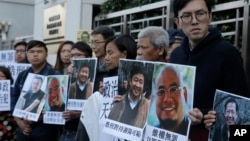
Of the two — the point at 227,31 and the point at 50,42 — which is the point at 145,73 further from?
the point at 50,42

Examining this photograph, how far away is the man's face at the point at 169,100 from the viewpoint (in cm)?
234

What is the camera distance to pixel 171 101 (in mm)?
2387

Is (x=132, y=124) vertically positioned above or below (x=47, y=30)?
below

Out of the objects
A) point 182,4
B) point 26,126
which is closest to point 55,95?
point 26,126

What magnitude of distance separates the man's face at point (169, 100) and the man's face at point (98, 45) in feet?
4.51

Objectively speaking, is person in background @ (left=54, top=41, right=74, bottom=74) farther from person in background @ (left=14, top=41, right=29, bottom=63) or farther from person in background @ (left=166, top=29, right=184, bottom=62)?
person in background @ (left=14, top=41, right=29, bottom=63)

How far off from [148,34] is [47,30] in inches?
338

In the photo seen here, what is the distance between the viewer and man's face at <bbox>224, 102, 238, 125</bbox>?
2.11 metres

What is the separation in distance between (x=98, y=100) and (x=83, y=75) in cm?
61

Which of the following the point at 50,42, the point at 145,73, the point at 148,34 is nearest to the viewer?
the point at 145,73

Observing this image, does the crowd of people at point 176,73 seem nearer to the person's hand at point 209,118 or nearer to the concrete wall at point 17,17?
the person's hand at point 209,118

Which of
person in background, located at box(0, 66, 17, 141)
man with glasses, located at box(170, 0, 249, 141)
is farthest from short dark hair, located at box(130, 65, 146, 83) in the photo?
person in background, located at box(0, 66, 17, 141)

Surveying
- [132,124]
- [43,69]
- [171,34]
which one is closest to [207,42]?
[132,124]

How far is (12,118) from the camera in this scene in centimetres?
480
